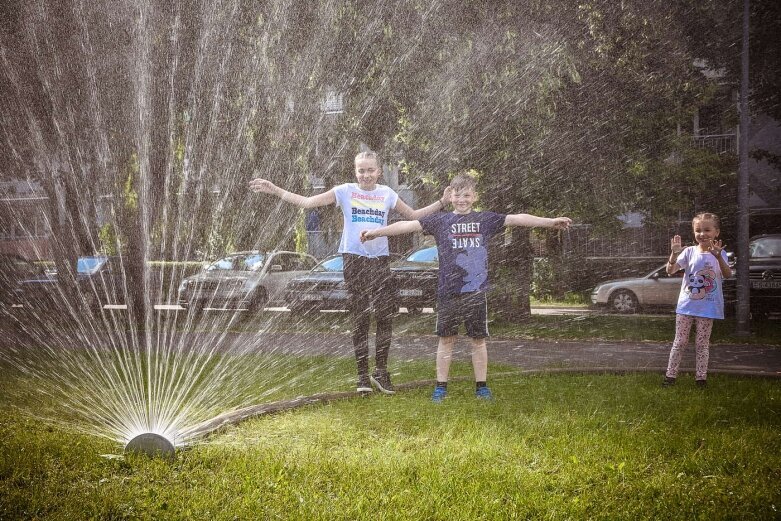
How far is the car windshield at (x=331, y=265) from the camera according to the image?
15.1 m

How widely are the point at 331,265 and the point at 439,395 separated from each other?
9.89 meters

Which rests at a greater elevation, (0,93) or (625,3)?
(625,3)

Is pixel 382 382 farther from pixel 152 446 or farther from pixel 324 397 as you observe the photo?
pixel 152 446

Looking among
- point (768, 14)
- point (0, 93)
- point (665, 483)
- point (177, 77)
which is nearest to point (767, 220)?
point (768, 14)

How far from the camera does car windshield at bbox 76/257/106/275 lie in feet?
61.2

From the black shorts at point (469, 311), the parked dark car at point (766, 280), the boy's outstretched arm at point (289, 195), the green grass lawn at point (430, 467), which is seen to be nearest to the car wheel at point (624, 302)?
the parked dark car at point (766, 280)

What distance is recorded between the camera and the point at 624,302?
16.0 meters

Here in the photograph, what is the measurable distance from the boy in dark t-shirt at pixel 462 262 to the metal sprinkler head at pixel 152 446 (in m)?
2.29

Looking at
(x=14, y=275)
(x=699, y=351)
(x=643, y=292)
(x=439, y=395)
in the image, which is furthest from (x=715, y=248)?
(x=14, y=275)

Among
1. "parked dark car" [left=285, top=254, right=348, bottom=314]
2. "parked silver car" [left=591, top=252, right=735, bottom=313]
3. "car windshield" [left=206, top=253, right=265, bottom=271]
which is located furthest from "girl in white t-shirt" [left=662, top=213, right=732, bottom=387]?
"car windshield" [left=206, top=253, right=265, bottom=271]

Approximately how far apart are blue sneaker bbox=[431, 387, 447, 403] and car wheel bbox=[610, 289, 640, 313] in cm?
1136

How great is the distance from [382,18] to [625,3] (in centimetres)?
403

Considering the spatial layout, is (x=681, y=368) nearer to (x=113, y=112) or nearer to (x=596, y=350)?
(x=596, y=350)

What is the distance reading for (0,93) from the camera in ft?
39.9
